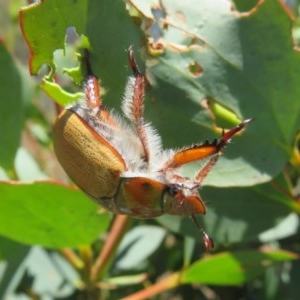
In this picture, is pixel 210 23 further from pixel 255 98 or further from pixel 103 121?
pixel 103 121

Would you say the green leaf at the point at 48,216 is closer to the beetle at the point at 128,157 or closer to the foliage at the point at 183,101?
the foliage at the point at 183,101

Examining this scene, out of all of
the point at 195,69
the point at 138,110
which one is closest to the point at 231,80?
the point at 195,69

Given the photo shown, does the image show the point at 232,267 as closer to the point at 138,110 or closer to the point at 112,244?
the point at 112,244

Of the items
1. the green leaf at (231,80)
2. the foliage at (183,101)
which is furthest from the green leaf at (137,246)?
the green leaf at (231,80)

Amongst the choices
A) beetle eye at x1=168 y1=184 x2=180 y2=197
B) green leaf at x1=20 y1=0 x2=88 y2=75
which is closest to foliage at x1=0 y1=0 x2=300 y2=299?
green leaf at x1=20 y1=0 x2=88 y2=75

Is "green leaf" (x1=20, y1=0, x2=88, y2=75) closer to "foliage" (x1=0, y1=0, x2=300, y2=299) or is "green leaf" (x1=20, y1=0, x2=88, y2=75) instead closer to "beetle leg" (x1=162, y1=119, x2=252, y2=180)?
"foliage" (x1=0, y1=0, x2=300, y2=299)

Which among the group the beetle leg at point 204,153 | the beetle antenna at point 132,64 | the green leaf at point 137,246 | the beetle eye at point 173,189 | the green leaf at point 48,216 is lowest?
the green leaf at point 137,246
